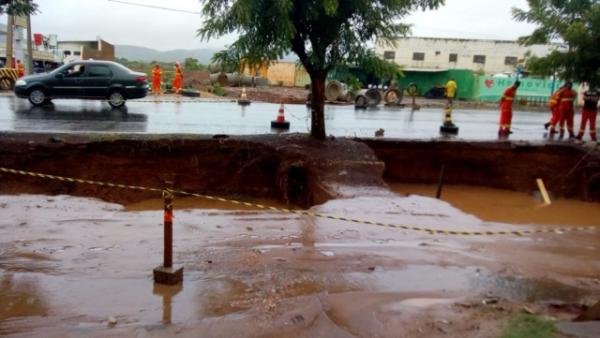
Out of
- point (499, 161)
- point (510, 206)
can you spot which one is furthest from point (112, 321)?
point (499, 161)

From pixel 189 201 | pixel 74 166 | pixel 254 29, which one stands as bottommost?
pixel 189 201

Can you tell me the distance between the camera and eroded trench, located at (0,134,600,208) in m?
10.5

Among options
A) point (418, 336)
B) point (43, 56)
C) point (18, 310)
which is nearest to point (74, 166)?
point (18, 310)

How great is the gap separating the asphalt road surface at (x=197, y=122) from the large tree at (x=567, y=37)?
304 cm

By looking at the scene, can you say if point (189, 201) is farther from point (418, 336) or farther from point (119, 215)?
point (418, 336)

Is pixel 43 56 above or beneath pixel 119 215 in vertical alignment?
above

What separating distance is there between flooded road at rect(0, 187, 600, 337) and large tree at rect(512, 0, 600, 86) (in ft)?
17.2

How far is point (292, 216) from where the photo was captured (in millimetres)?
8227

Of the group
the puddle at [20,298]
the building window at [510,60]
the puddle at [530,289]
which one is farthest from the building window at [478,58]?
the puddle at [20,298]

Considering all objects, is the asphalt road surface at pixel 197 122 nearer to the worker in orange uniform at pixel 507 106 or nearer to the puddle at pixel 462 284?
the worker in orange uniform at pixel 507 106

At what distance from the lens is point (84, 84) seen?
1762 centimetres

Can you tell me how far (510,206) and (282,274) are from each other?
846cm

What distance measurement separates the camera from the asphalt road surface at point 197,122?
13.2 meters

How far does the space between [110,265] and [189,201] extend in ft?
17.5
